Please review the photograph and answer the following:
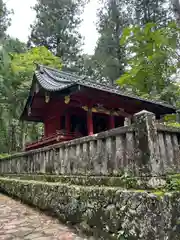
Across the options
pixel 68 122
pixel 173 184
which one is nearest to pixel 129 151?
pixel 173 184

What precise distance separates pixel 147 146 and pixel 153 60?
11.3 m

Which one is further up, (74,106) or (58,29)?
(58,29)

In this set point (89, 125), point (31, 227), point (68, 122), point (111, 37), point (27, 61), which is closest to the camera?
point (31, 227)

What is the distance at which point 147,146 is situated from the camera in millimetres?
2652

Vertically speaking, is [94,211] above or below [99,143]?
below

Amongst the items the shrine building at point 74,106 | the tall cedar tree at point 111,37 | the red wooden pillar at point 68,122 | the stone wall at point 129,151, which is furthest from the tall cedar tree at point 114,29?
the stone wall at point 129,151

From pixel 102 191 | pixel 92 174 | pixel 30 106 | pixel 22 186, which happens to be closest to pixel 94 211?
pixel 102 191

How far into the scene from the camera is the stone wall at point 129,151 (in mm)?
2684

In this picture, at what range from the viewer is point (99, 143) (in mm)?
3557

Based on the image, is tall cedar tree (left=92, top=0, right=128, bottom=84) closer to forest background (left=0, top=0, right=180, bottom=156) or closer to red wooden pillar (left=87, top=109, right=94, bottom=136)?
forest background (left=0, top=0, right=180, bottom=156)

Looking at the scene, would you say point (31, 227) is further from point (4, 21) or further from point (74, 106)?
point (4, 21)

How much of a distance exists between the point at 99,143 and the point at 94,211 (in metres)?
1.04

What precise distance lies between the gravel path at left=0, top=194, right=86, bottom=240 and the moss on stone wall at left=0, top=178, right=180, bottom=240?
0.22 meters

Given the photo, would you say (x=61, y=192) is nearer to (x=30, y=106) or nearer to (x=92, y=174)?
(x=92, y=174)
